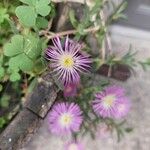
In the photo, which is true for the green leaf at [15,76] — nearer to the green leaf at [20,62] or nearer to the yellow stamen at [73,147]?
the green leaf at [20,62]

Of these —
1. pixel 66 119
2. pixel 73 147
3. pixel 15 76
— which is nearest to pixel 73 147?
pixel 73 147

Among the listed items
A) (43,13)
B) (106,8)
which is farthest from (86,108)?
(43,13)

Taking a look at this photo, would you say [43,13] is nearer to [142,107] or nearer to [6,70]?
[6,70]

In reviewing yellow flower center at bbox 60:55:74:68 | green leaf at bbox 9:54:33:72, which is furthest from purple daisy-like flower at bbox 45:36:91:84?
green leaf at bbox 9:54:33:72

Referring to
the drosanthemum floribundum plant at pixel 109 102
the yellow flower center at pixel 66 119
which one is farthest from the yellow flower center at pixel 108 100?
the yellow flower center at pixel 66 119

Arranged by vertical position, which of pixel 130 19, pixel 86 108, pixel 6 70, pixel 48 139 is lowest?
pixel 48 139

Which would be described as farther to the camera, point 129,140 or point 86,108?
point 129,140

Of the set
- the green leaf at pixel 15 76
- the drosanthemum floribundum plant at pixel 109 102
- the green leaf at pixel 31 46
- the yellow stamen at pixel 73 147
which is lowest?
the yellow stamen at pixel 73 147
